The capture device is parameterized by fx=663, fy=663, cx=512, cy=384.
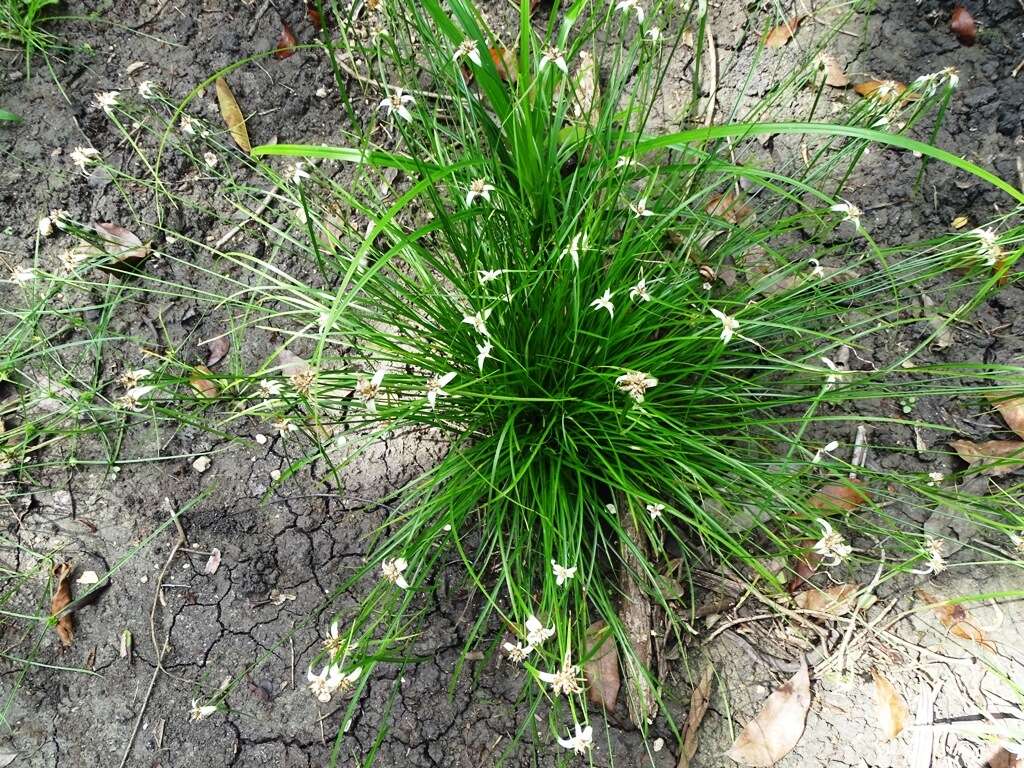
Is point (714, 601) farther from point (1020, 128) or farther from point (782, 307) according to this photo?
point (1020, 128)

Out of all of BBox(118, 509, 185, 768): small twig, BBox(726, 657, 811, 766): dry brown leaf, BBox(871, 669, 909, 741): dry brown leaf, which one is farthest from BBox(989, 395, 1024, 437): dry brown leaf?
BBox(118, 509, 185, 768): small twig

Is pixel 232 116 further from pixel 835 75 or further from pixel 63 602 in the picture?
pixel 835 75

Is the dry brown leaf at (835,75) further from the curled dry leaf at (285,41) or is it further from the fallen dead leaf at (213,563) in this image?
the fallen dead leaf at (213,563)

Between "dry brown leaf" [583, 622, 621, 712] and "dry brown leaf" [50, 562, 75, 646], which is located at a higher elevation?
"dry brown leaf" [50, 562, 75, 646]

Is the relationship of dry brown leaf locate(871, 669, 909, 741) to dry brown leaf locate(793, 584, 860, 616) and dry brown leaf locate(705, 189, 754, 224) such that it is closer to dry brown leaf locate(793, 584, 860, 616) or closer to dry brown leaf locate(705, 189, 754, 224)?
dry brown leaf locate(793, 584, 860, 616)

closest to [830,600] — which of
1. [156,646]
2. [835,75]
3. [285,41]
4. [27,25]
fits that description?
[835,75]

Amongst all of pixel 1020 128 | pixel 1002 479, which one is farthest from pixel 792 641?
pixel 1020 128
